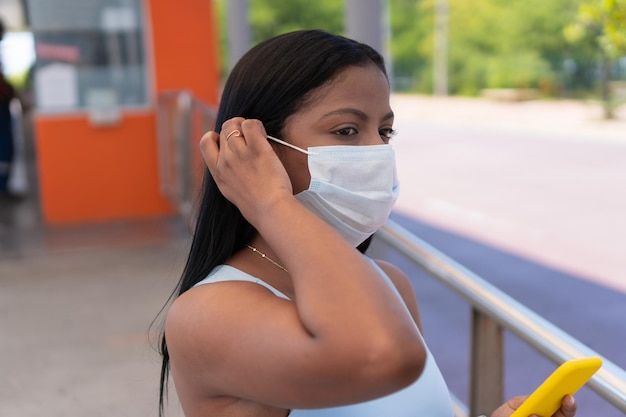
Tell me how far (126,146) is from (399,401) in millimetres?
6024

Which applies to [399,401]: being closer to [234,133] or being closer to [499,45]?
[234,133]

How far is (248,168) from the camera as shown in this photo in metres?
1.21

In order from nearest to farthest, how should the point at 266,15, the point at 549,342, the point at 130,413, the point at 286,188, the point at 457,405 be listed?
the point at 286,188 < the point at 549,342 < the point at 457,405 < the point at 130,413 < the point at 266,15

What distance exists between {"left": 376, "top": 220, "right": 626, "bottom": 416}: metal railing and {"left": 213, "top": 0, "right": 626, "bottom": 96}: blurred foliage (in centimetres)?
2442

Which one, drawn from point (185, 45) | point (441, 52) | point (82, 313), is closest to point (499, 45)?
point (441, 52)

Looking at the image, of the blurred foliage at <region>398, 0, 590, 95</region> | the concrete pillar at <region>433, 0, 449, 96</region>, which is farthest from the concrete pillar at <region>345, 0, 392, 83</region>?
the concrete pillar at <region>433, 0, 449, 96</region>

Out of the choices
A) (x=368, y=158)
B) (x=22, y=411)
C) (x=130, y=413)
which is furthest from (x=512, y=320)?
(x=22, y=411)

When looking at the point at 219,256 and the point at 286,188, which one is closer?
the point at 286,188

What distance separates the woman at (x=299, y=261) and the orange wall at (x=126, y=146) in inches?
223

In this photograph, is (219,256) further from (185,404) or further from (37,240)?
(37,240)

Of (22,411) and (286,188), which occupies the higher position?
(286,188)

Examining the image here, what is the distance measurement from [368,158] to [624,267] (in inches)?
235

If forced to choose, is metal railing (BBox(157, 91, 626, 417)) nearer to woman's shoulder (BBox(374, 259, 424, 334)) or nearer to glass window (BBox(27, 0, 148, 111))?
woman's shoulder (BBox(374, 259, 424, 334))

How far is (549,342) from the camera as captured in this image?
1.64 meters
